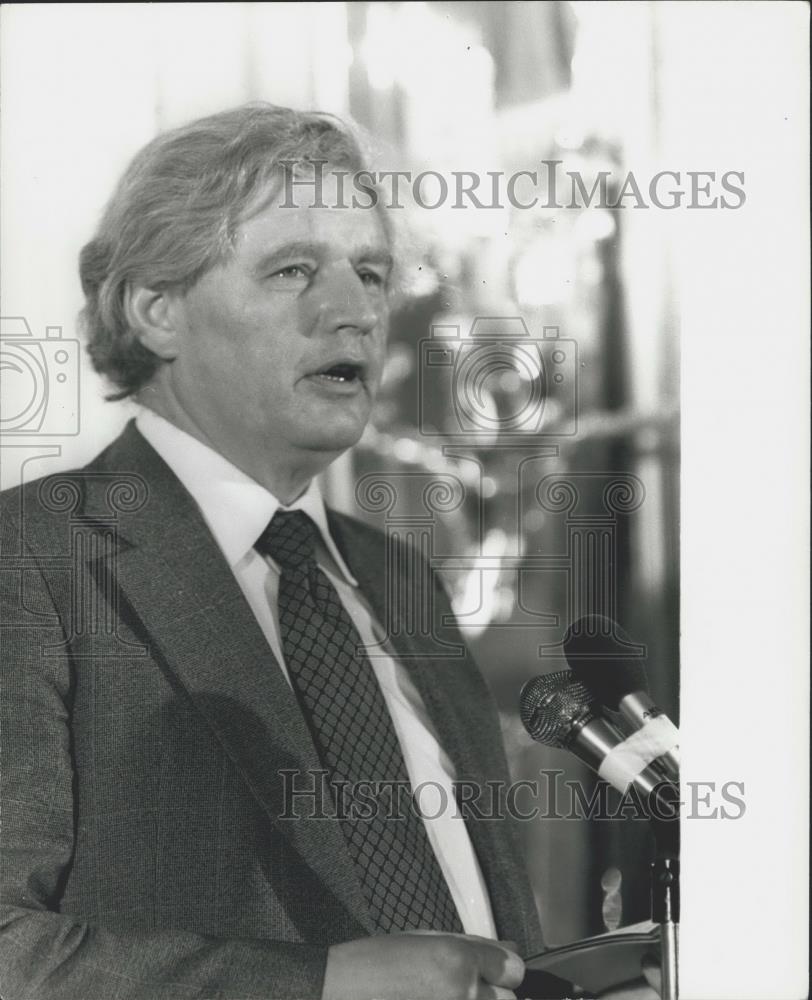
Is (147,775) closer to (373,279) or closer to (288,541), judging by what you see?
A: (288,541)

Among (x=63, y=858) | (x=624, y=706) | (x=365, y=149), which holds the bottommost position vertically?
(x=63, y=858)

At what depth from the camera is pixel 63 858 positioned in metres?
1.85

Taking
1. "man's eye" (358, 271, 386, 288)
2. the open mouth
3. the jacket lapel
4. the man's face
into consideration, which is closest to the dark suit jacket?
the jacket lapel

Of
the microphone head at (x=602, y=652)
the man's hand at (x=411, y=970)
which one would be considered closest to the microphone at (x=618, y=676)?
the microphone head at (x=602, y=652)

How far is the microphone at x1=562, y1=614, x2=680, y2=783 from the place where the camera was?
1878 millimetres

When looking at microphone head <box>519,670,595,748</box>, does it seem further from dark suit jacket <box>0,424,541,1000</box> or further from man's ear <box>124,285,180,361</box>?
man's ear <box>124,285,180,361</box>

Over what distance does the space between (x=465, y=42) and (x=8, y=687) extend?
1.31 meters

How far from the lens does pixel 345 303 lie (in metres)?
2.01

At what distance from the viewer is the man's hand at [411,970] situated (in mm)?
1831

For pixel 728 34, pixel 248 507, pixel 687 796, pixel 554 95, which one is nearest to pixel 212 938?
pixel 248 507

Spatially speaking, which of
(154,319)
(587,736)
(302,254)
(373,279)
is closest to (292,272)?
(302,254)

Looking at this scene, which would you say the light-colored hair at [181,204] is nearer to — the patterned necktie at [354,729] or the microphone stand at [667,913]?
the patterned necktie at [354,729]

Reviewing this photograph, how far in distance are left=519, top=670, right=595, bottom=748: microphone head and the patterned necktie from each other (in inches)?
9.5

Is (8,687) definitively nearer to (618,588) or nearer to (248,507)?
(248,507)
